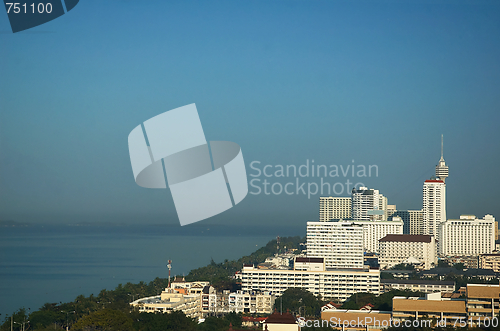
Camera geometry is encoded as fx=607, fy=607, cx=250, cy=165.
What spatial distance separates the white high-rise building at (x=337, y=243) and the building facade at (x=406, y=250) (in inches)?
141

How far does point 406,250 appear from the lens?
76.4 feet

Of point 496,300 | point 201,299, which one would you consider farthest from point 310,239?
point 496,300

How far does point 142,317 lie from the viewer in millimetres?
8188

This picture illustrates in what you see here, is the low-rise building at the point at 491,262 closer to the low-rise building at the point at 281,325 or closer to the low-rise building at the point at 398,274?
the low-rise building at the point at 398,274

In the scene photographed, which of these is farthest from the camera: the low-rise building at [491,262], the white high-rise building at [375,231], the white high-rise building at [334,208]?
the white high-rise building at [334,208]

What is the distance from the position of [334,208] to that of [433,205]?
7026mm

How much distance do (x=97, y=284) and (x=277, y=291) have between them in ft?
20.1

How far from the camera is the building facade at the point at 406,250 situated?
75.6ft

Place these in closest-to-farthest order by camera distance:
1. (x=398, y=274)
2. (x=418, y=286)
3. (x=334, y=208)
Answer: (x=418, y=286), (x=398, y=274), (x=334, y=208)

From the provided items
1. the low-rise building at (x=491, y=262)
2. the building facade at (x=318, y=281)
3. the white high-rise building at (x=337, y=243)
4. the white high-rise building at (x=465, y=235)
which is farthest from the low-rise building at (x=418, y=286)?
the white high-rise building at (x=465, y=235)

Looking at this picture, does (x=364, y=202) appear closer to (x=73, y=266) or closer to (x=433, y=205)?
(x=433, y=205)

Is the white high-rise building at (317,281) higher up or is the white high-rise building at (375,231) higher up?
the white high-rise building at (375,231)

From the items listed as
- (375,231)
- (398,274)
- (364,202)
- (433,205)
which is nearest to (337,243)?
(398,274)

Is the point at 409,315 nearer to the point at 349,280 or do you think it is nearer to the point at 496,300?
the point at 496,300
